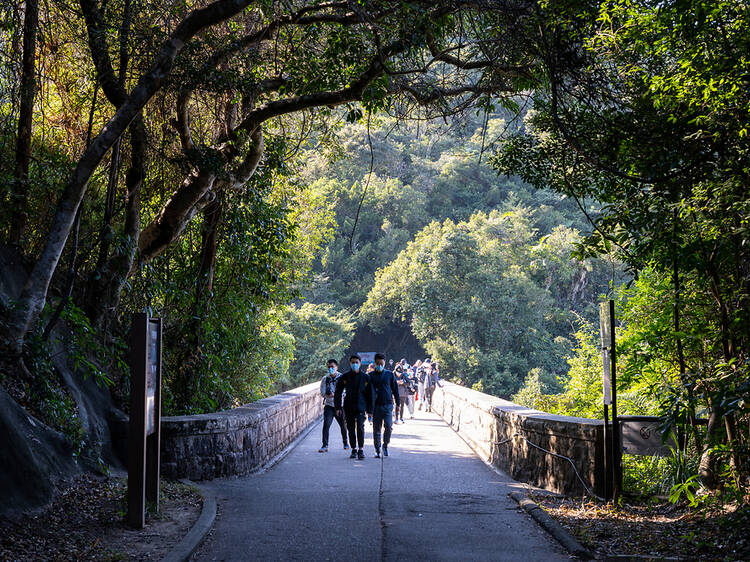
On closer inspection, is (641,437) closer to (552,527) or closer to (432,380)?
(552,527)

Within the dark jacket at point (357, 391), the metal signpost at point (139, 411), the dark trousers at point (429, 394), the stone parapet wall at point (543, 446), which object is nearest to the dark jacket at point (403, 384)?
the dark trousers at point (429, 394)

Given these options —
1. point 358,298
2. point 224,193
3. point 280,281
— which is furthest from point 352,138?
point 224,193

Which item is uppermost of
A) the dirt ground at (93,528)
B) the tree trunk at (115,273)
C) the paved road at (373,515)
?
the tree trunk at (115,273)

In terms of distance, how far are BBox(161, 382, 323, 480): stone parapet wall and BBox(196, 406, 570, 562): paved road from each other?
262mm

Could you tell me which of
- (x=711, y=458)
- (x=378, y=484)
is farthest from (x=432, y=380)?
(x=711, y=458)

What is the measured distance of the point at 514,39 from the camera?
8047 millimetres

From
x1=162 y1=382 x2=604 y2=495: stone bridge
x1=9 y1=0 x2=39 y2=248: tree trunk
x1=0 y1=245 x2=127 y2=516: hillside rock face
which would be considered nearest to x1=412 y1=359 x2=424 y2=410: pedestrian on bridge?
x1=162 y1=382 x2=604 y2=495: stone bridge

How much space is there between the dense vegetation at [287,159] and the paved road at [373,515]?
69.7 inches

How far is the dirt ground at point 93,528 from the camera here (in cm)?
502

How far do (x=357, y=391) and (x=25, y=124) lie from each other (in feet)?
19.4

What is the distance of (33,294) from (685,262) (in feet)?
21.0

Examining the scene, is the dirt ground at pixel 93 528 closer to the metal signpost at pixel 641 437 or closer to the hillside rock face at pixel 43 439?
the hillside rock face at pixel 43 439

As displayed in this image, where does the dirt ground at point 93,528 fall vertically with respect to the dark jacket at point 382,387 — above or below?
below

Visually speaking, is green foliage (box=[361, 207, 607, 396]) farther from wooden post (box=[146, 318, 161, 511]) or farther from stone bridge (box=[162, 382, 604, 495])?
wooden post (box=[146, 318, 161, 511])
